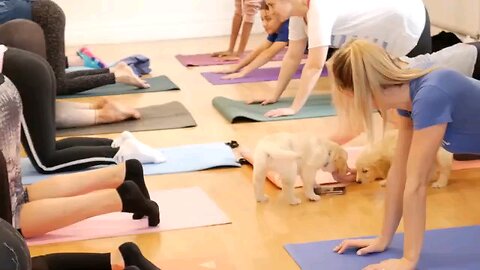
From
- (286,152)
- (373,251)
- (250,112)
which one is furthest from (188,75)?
(373,251)

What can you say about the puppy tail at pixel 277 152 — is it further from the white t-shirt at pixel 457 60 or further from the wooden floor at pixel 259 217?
the white t-shirt at pixel 457 60

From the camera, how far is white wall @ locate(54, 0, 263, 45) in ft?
24.5

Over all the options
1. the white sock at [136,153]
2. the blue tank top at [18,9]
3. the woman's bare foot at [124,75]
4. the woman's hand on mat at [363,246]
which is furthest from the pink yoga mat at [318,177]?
the woman's bare foot at [124,75]

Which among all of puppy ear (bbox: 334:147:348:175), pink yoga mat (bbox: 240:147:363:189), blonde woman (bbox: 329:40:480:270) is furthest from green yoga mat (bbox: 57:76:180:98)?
blonde woman (bbox: 329:40:480:270)

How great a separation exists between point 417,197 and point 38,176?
1764 mm

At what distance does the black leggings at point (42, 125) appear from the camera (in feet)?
9.70

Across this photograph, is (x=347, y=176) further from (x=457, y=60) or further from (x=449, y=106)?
(x=449, y=106)

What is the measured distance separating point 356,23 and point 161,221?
5.41 feet

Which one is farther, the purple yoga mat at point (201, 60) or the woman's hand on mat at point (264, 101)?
the purple yoga mat at point (201, 60)

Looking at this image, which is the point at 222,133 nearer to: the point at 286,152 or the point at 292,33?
the point at 292,33

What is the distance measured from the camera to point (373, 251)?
243cm

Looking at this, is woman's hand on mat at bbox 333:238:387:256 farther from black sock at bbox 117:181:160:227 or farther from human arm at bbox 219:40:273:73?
human arm at bbox 219:40:273:73

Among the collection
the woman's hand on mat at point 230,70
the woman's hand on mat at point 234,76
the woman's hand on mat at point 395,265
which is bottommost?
the woman's hand on mat at point 230,70

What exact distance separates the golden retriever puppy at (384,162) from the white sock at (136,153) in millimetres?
952
